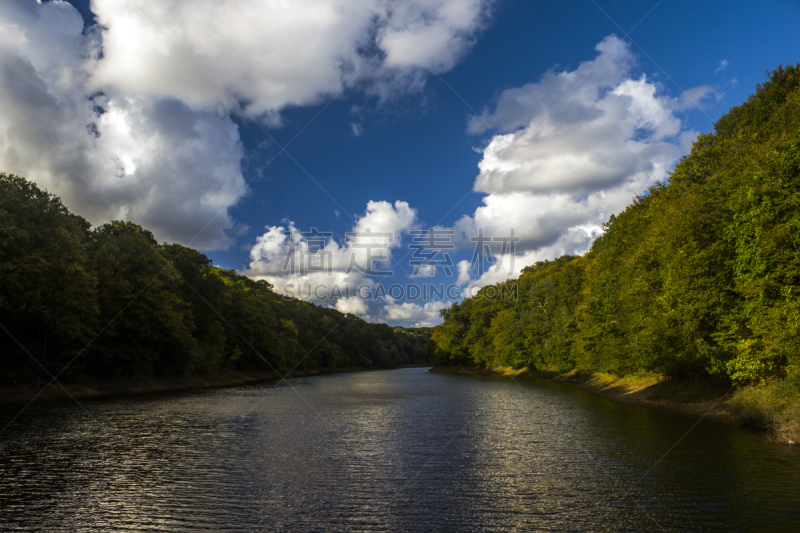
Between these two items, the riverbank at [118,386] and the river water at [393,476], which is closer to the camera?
the river water at [393,476]

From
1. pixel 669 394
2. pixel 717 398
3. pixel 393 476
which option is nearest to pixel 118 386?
pixel 393 476

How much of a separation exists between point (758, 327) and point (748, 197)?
276 inches

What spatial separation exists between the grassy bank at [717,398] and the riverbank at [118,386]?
166 ft

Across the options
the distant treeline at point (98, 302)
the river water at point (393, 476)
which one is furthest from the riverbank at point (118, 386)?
the river water at point (393, 476)

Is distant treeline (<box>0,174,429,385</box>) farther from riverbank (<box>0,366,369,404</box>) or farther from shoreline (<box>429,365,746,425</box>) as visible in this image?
shoreline (<box>429,365,746,425</box>)

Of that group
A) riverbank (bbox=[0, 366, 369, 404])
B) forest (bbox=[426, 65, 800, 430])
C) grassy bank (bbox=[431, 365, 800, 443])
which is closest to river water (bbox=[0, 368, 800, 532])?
grassy bank (bbox=[431, 365, 800, 443])

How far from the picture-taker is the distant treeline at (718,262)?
23578mm

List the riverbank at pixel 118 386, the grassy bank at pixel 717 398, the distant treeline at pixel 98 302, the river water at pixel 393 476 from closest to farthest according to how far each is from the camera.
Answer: the river water at pixel 393 476
the grassy bank at pixel 717 398
the distant treeline at pixel 98 302
the riverbank at pixel 118 386

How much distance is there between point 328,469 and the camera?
17.5 metres

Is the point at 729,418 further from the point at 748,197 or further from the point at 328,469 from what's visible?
the point at 328,469

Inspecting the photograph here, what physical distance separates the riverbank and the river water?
11786 mm

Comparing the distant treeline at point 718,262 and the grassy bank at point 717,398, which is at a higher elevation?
the distant treeline at point 718,262

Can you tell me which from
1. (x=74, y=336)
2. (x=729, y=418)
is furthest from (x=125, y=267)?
(x=729, y=418)

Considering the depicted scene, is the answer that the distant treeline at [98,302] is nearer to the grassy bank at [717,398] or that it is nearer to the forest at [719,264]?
the forest at [719,264]
